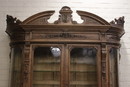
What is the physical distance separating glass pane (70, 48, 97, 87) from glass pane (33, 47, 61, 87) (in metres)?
0.19

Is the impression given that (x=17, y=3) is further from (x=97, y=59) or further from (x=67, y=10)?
(x=97, y=59)

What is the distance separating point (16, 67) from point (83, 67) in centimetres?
89

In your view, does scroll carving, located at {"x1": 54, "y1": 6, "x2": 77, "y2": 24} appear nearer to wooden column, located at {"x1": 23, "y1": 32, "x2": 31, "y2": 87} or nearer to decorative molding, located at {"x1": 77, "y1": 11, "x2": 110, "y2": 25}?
decorative molding, located at {"x1": 77, "y1": 11, "x2": 110, "y2": 25}

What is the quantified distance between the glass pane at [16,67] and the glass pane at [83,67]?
2.25 ft

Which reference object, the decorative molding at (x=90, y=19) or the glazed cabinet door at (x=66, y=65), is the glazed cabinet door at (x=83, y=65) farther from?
the decorative molding at (x=90, y=19)

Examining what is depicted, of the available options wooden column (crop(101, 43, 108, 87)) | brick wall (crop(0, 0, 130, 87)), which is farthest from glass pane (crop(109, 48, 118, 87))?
brick wall (crop(0, 0, 130, 87))

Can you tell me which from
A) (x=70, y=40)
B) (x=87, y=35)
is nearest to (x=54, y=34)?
(x=70, y=40)

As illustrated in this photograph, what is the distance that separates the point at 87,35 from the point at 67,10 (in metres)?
0.42

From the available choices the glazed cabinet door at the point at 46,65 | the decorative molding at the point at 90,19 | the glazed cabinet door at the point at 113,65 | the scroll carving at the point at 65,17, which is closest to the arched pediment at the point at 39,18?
the scroll carving at the point at 65,17

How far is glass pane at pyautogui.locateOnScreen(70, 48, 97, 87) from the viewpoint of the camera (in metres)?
2.77

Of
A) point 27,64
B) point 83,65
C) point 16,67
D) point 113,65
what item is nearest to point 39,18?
point 27,64

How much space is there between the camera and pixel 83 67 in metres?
2.84

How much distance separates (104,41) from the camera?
2734mm

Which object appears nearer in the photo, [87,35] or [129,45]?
[87,35]
